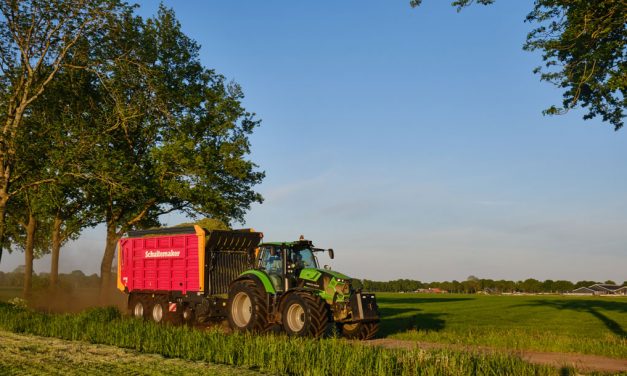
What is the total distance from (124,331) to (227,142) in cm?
1847

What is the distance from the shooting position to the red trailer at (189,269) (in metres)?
17.2

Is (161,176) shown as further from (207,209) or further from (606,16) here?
(606,16)

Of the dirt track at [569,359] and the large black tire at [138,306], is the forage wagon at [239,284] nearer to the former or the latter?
the large black tire at [138,306]

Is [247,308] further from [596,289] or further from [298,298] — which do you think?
[596,289]

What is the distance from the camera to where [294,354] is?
9789mm

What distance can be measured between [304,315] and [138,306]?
8.85 metres

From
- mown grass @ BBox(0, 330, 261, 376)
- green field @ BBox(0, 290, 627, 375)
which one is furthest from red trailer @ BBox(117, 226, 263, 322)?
mown grass @ BBox(0, 330, 261, 376)

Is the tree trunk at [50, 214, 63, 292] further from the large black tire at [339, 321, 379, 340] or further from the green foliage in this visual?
the green foliage

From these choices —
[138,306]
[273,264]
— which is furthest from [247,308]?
[138,306]

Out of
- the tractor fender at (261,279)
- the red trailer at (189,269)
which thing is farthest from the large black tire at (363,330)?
the red trailer at (189,269)

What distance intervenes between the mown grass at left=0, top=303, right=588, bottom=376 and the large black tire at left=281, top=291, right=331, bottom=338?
186cm

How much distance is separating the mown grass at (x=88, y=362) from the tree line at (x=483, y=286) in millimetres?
131896

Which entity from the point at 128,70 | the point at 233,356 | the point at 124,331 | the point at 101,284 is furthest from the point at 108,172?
the point at 233,356

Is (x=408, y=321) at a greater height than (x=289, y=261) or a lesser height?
lesser
